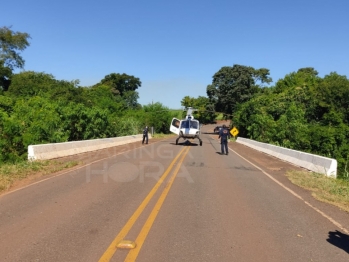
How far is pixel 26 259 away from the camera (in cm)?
487

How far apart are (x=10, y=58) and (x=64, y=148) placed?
49355mm

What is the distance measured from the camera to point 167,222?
6824mm

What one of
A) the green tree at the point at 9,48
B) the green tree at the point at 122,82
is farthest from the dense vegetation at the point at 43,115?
the green tree at the point at 122,82

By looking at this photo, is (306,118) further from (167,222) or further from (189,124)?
(167,222)

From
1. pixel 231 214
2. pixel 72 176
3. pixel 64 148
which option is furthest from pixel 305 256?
pixel 64 148

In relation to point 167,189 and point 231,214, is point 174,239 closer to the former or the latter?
point 231,214

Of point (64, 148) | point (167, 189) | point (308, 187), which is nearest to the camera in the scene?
point (167, 189)

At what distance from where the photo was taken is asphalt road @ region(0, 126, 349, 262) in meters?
5.27

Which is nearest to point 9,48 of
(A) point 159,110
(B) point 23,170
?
(A) point 159,110

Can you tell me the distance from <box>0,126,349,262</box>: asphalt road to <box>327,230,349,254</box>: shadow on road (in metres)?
0.02

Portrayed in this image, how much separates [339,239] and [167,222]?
303 cm

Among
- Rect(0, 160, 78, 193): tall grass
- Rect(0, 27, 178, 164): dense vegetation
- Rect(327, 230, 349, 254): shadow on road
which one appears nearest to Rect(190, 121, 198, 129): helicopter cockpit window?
Rect(0, 27, 178, 164): dense vegetation

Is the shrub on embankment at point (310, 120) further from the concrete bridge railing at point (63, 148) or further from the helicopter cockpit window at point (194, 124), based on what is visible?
the concrete bridge railing at point (63, 148)

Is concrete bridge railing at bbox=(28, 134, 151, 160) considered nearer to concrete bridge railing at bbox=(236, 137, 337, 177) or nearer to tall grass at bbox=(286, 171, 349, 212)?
tall grass at bbox=(286, 171, 349, 212)
